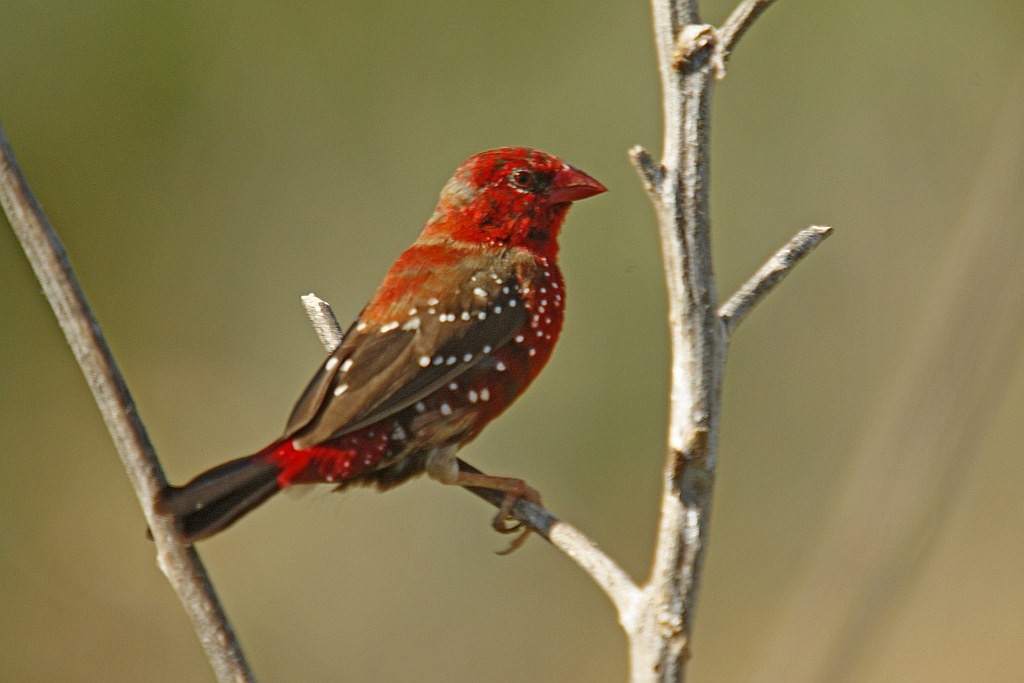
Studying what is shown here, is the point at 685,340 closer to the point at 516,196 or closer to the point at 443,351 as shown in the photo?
the point at 443,351

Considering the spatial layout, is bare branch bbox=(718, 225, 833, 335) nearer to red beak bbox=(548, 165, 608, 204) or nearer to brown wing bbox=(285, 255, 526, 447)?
brown wing bbox=(285, 255, 526, 447)

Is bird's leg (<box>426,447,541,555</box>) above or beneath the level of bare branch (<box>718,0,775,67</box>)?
beneath

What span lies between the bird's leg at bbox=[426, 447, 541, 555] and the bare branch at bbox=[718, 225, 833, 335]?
103cm

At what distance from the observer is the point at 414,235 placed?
548cm

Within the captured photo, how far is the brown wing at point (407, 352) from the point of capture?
2.81 meters

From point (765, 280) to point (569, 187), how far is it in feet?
4.37

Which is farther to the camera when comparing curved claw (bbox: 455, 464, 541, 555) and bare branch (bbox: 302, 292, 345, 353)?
bare branch (bbox: 302, 292, 345, 353)

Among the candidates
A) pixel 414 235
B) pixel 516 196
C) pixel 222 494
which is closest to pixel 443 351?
pixel 516 196

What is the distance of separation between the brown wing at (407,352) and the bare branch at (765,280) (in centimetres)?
103

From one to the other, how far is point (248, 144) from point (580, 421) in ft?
7.12

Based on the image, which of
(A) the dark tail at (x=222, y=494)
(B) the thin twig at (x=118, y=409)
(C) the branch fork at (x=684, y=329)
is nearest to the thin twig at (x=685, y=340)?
(C) the branch fork at (x=684, y=329)

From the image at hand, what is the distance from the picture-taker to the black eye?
3.45 meters

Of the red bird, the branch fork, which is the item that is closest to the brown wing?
the red bird

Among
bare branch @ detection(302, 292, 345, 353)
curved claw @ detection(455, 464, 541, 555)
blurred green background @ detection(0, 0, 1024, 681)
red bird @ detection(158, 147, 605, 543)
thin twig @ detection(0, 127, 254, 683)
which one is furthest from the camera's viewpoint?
blurred green background @ detection(0, 0, 1024, 681)
